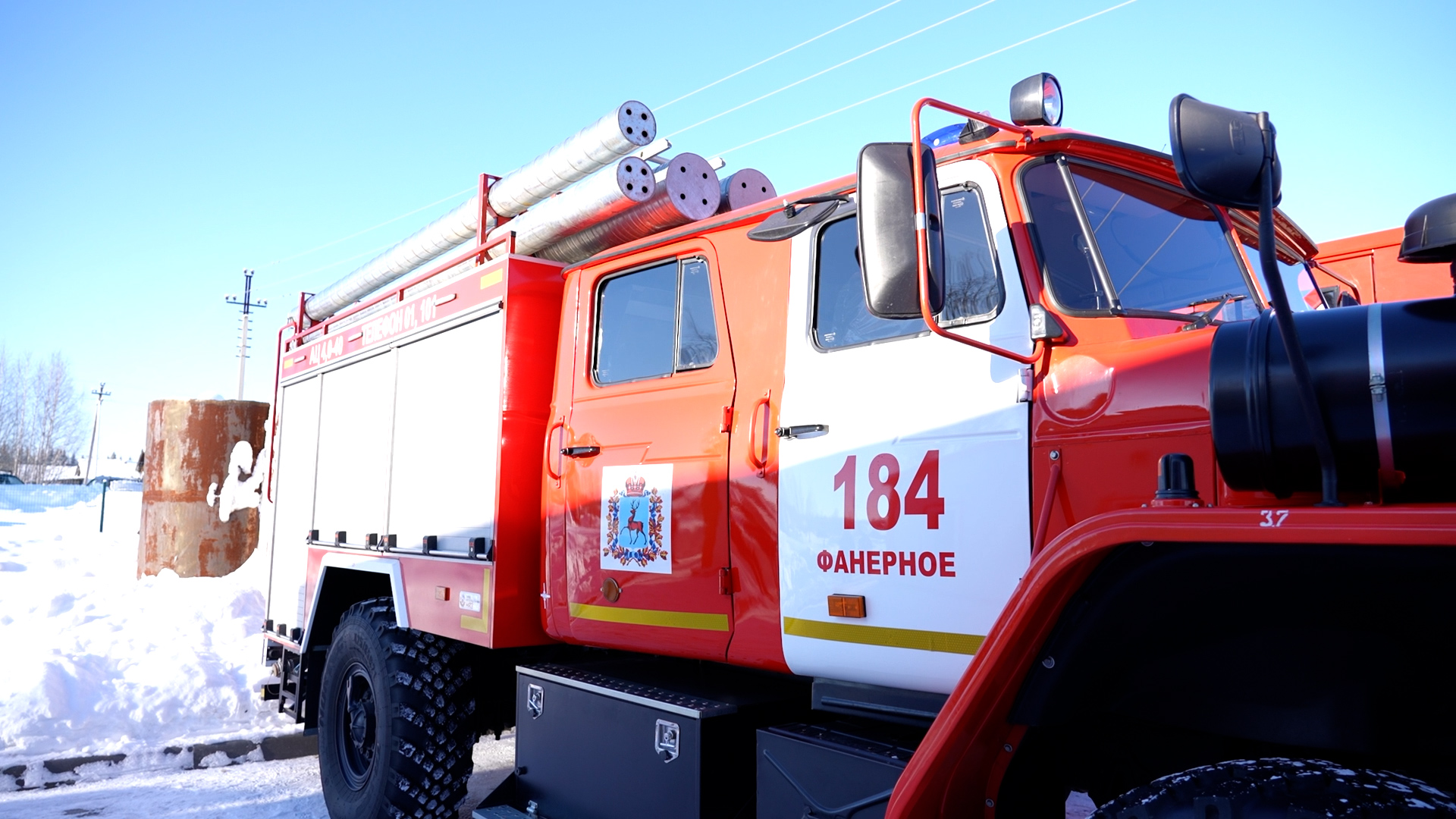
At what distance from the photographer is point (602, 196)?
4031mm

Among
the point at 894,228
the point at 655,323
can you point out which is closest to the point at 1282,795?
the point at 894,228

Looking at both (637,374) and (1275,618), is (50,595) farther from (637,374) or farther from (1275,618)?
(1275,618)

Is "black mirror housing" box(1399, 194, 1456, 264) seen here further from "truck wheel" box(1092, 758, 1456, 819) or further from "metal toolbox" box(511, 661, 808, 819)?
"metal toolbox" box(511, 661, 808, 819)

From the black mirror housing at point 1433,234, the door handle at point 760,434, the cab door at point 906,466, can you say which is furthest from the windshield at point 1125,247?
the door handle at point 760,434

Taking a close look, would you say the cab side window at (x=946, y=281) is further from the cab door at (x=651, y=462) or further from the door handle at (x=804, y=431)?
the cab door at (x=651, y=462)

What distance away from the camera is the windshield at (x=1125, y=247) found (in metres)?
2.67

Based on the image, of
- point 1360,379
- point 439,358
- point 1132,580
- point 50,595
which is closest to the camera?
point 1360,379

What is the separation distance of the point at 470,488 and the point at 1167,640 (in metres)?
3.09

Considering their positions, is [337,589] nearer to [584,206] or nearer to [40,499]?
[584,206]

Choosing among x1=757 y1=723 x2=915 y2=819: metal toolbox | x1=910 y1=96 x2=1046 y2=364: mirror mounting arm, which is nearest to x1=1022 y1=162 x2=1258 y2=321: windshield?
x1=910 y1=96 x2=1046 y2=364: mirror mounting arm

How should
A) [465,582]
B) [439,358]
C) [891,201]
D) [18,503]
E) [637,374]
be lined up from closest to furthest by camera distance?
1. [891,201]
2. [637,374]
3. [465,582]
4. [439,358]
5. [18,503]

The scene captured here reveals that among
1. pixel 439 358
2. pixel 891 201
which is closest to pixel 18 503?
pixel 439 358

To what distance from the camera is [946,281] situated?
2.81 m

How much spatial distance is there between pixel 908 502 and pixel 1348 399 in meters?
1.21
